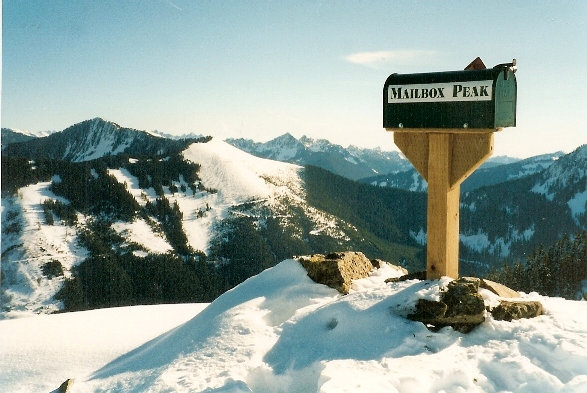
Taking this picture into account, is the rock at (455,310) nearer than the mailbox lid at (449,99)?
Yes

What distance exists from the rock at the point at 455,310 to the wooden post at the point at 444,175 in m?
0.83

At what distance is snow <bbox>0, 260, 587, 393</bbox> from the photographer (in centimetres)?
580

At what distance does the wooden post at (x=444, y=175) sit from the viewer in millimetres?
7719

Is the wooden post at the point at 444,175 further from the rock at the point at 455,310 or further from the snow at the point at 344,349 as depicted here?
the rock at the point at 455,310

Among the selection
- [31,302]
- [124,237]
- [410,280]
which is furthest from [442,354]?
[124,237]

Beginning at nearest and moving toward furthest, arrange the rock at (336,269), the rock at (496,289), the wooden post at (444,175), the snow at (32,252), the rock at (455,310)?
the rock at (455,310) < the wooden post at (444,175) < the rock at (496,289) < the rock at (336,269) < the snow at (32,252)

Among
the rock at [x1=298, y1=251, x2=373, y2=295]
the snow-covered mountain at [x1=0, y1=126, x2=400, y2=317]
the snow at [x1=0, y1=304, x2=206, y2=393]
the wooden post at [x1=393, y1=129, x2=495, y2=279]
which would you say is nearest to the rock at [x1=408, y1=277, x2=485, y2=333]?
the wooden post at [x1=393, y1=129, x2=495, y2=279]

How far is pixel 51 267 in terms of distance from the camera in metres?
139

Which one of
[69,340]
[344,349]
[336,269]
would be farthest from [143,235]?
[344,349]

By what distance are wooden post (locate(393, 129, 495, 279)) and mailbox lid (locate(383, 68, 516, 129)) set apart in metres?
0.21

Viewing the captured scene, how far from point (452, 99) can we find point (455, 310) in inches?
130

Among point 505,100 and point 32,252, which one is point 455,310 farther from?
point 32,252

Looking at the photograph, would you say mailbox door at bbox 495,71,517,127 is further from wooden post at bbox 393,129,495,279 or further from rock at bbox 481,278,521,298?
rock at bbox 481,278,521,298

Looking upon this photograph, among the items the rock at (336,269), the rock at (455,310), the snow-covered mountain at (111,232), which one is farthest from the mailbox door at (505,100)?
the snow-covered mountain at (111,232)
